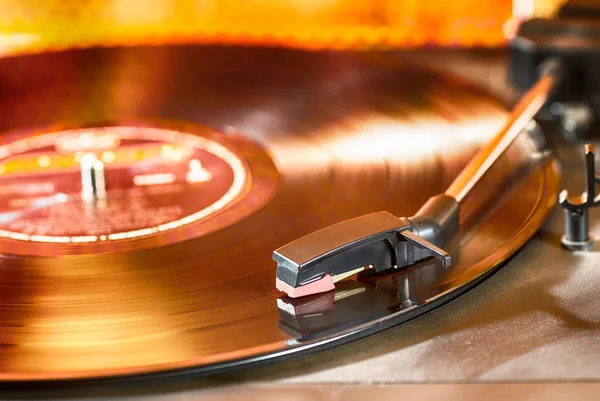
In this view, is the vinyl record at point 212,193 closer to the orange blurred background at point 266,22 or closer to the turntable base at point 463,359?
the turntable base at point 463,359

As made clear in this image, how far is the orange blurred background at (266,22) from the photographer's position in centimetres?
149

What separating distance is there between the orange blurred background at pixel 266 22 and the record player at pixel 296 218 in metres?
0.10

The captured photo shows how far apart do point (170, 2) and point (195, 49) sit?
0.29 meters

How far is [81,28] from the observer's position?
1.59 m

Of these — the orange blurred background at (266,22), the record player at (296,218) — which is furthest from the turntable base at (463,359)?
the orange blurred background at (266,22)

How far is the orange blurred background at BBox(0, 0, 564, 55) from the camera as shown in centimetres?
149

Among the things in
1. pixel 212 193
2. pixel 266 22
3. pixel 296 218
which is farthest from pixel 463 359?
pixel 266 22

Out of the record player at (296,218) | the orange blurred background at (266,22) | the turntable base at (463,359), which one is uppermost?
the orange blurred background at (266,22)

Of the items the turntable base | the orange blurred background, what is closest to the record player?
the turntable base

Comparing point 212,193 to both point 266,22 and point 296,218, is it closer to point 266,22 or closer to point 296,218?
point 296,218

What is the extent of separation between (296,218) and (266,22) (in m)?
0.83

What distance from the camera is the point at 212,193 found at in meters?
0.91

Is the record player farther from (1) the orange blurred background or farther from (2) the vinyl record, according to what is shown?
(1) the orange blurred background

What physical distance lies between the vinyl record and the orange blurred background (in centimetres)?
23
